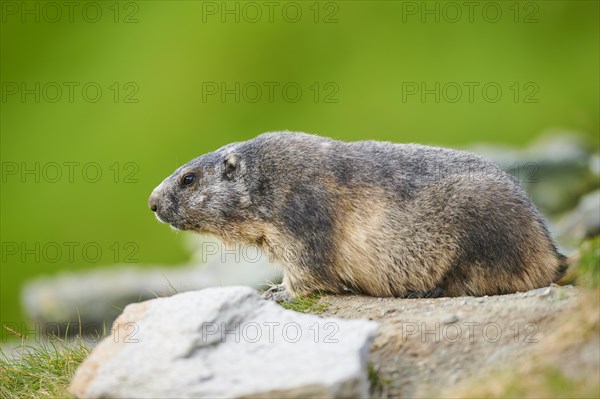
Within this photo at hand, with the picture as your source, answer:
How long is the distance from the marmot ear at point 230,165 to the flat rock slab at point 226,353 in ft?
10.5

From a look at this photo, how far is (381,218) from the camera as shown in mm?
11602

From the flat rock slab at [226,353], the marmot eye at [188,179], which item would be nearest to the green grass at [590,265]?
the flat rock slab at [226,353]

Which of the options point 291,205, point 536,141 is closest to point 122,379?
point 291,205

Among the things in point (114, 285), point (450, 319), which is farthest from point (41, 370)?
point (114, 285)

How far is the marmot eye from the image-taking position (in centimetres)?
1273

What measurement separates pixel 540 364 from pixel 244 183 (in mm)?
5370

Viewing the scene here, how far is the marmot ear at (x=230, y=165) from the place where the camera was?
12422 millimetres

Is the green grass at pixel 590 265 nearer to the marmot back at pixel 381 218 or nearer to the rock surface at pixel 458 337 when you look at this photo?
the rock surface at pixel 458 337

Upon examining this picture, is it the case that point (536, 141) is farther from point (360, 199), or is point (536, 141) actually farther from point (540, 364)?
point (540, 364)

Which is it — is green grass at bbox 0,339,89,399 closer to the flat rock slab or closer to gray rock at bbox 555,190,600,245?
the flat rock slab

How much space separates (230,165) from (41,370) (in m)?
3.88

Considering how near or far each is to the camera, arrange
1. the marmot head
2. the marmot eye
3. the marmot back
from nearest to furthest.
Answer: the marmot back, the marmot head, the marmot eye

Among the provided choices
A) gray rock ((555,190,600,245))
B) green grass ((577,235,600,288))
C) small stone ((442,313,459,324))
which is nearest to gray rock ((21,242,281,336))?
gray rock ((555,190,600,245))

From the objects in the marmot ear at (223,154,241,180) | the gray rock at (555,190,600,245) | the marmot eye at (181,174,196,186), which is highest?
the marmot ear at (223,154,241,180)
